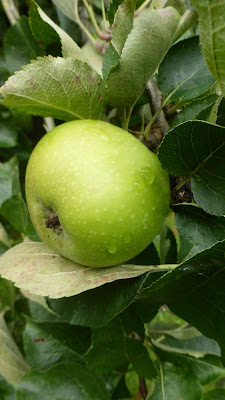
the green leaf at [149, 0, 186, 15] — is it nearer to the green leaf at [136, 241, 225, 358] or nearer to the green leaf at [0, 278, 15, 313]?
the green leaf at [136, 241, 225, 358]

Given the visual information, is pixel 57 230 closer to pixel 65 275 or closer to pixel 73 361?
pixel 65 275

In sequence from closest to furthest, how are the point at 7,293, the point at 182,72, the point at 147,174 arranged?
the point at 147,174 < the point at 182,72 < the point at 7,293

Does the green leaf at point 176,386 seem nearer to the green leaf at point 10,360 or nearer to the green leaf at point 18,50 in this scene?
the green leaf at point 10,360

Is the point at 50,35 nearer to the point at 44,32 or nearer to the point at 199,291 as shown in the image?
the point at 44,32

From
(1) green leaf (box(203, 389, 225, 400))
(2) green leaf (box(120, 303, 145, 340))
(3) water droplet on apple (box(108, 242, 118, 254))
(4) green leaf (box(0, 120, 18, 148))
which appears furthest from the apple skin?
(4) green leaf (box(0, 120, 18, 148))

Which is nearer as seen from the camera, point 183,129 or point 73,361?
point 183,129

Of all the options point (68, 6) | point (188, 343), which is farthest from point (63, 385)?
point (68, 6)

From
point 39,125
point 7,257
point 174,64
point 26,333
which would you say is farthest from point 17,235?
point 174,64

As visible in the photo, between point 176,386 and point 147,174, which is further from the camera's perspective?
point 176,386
